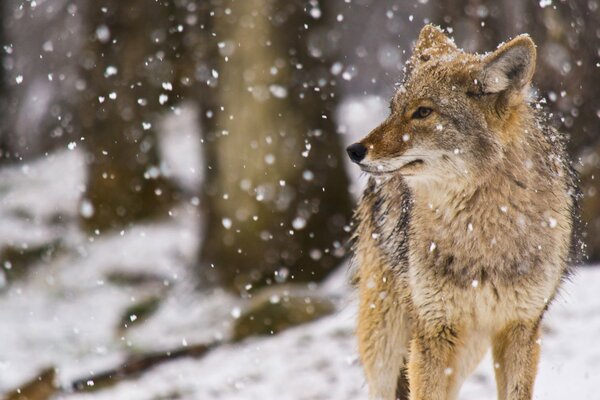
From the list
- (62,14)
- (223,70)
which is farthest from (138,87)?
(62,14)

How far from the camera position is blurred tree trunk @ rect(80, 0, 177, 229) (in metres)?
9.25

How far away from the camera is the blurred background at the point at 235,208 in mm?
A: 6691

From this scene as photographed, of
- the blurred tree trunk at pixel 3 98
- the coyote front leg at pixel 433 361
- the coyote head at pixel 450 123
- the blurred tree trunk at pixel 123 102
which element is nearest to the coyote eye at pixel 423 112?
the coyote head at pixel 450 123

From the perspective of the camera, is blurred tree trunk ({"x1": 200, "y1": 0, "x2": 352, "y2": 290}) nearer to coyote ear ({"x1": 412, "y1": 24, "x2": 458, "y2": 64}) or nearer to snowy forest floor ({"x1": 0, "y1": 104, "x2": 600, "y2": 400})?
snowy forest floor ({"x1": 0, "y1": 104, "x2": 600, "y2": 400})

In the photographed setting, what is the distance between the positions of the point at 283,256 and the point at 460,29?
287 cm

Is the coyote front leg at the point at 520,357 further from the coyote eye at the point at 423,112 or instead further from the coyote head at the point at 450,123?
the coyote eye at the point at 423,112

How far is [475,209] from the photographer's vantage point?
3.78 meters

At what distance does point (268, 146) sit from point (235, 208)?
0.71 metres

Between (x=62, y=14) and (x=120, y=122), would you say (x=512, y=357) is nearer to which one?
(x=120, y=122)

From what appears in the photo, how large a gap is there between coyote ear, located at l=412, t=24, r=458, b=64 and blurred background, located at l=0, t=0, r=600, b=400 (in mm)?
1673

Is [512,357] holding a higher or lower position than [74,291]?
lower

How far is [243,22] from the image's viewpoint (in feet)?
26.0

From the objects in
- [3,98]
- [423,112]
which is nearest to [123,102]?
[3,98]

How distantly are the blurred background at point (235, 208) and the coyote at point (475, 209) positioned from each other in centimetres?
124
